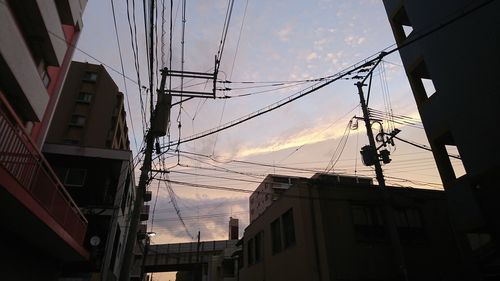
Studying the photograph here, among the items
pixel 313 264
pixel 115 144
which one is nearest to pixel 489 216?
pixel 313 264

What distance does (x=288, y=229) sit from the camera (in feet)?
59.3

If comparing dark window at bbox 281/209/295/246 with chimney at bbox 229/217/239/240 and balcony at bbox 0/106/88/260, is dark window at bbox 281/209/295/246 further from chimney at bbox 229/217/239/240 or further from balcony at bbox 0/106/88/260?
chimney at bbox 229/217/239/240

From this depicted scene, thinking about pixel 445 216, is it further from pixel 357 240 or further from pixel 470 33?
pixel 470 33

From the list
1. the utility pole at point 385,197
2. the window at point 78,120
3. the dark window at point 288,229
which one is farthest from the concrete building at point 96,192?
the window at point 78,120

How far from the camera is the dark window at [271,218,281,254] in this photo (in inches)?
757

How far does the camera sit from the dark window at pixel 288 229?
17469 millimetres

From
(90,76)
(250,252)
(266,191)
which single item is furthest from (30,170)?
(266,191)

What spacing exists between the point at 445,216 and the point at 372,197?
431 centimetres

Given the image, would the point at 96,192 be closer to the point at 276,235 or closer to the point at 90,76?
the point at 276,235

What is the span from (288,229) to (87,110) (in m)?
35.4

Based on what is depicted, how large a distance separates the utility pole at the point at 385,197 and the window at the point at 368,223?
3.58 ft

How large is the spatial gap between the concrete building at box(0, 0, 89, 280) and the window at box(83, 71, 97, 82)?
32.7 meters

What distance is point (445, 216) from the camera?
1762 cm

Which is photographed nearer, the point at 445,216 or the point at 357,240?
the point at 357,240
